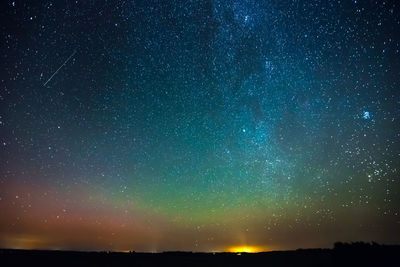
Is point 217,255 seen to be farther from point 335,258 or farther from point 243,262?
point 335,258

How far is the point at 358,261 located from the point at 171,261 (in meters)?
9.63

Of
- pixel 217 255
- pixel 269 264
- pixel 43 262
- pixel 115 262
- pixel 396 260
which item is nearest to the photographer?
pixel 396 260

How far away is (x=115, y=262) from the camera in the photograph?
16422 millimetres

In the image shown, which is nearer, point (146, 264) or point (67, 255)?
point (146, 264)

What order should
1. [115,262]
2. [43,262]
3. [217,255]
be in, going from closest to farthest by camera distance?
[43,262]
[115,262]
[217,255]

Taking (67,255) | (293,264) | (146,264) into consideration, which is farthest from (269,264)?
(67,255)

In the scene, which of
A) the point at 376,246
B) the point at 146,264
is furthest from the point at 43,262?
the point at 376,246

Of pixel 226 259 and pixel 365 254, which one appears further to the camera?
pixel 226 259

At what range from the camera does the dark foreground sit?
1445 centimetres

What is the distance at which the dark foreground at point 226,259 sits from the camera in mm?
14453

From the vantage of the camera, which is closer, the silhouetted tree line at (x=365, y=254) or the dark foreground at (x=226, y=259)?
the silhouetted tree line at (x=365, y=254)

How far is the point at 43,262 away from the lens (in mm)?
15422

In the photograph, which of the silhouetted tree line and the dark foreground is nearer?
the silhouetted tree line

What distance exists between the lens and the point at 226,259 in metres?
19.0
